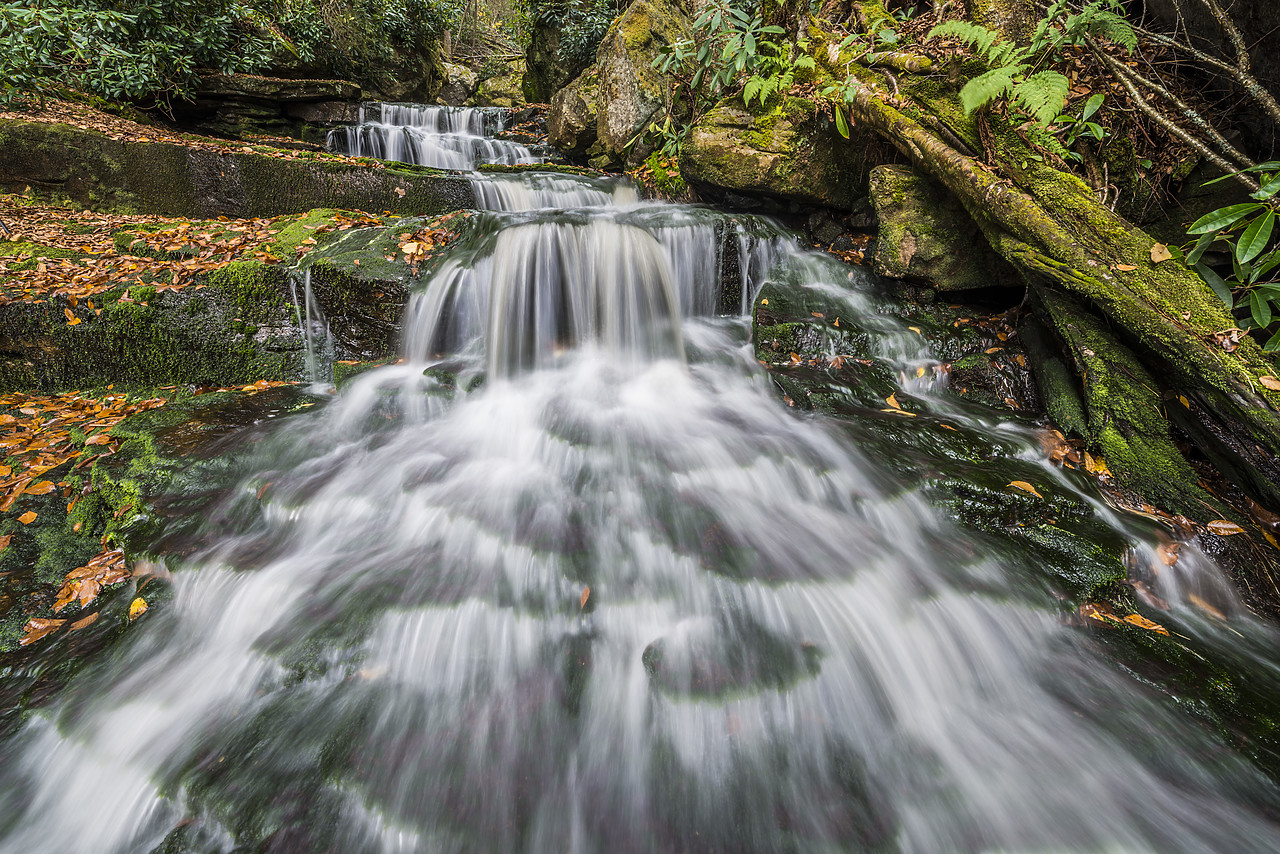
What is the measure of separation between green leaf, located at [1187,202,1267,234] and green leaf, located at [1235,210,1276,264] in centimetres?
7

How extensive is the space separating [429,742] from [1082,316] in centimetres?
487

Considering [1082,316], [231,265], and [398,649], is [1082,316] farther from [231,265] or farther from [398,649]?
[231,265]

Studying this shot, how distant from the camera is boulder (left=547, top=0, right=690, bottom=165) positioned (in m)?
8.38

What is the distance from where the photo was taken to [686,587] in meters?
2.64

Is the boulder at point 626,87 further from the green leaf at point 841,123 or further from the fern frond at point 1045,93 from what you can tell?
the fern frond at point 1045,93

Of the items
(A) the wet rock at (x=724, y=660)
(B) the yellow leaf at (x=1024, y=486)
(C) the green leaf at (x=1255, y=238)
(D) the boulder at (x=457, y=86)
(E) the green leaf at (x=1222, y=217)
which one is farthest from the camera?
(D) the boulder at (x=457, y=86)

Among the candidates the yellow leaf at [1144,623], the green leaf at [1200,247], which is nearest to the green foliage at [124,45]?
the green leaf at [1200,247]

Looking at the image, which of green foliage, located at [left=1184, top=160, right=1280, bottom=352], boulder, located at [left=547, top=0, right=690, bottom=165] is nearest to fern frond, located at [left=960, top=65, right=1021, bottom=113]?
green foliage, located at [left=1184, top=160, right=1280, bottom=352]

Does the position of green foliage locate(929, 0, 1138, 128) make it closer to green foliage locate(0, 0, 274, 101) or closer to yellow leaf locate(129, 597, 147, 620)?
yellow leaf locate(129, 597, 147, 620)

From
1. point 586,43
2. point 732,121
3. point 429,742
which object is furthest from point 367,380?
point 586,43

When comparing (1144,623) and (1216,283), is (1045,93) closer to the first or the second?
(1216,283)

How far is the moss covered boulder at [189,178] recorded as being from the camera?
5.82 m

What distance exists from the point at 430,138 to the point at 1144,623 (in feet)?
40.5

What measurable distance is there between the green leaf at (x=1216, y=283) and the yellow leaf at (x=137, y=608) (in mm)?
6275
